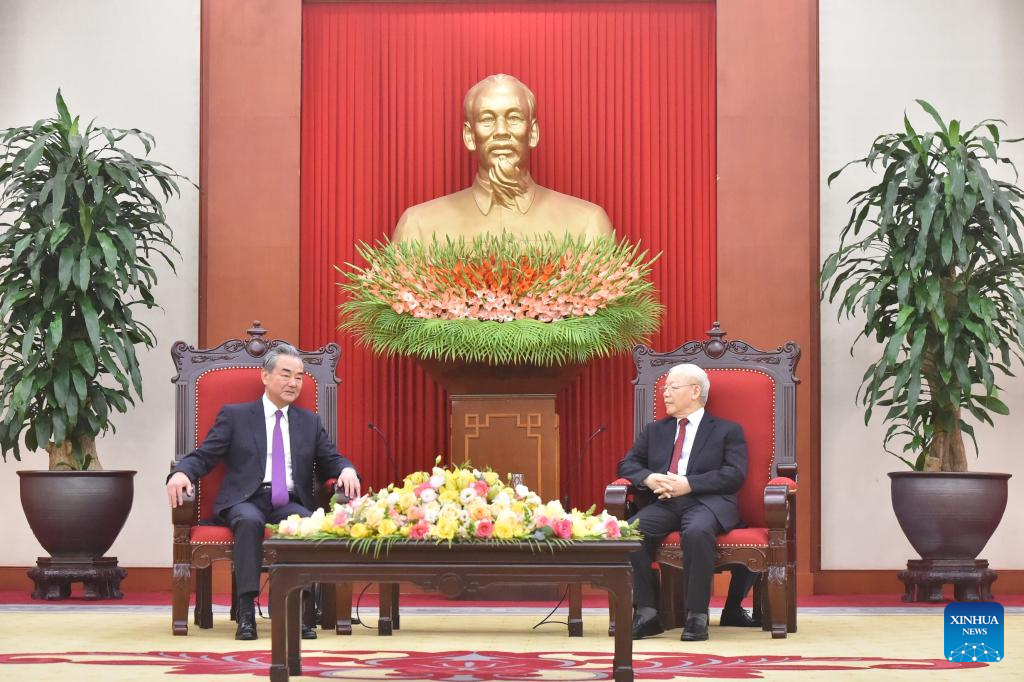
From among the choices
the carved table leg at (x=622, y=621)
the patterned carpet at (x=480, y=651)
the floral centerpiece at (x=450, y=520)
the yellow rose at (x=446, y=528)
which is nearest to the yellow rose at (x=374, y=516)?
the floral centerpiece at (x=450, y=520)

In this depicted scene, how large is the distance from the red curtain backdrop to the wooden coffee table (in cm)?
356

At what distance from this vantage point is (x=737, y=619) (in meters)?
5.98

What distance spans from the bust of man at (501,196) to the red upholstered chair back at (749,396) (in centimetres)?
116

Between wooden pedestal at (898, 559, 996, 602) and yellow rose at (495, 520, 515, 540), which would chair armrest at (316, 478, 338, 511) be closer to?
yellow rose at (495, 520, 515, 540)

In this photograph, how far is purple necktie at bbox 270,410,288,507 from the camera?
575 cm

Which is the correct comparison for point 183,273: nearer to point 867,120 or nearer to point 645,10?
point 645,10

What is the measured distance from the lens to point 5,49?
7664 mm

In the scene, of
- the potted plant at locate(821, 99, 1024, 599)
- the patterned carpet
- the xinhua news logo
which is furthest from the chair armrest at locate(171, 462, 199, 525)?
the potted plant at locate(821, 99, 1024, 599)

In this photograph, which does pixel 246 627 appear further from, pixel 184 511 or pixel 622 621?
pixel 622 621

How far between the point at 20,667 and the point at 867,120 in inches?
198

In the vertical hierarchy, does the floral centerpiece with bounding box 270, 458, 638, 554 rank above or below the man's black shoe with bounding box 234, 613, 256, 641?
above

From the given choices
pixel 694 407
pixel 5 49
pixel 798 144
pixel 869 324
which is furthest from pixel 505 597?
pixel 5 49

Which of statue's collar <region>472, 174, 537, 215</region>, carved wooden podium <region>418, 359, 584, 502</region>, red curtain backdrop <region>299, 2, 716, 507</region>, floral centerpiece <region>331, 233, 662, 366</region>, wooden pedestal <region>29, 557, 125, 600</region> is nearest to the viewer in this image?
floral centerpiece <region>331, 233, 662, 366</region>

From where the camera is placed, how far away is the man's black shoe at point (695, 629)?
209 inches
